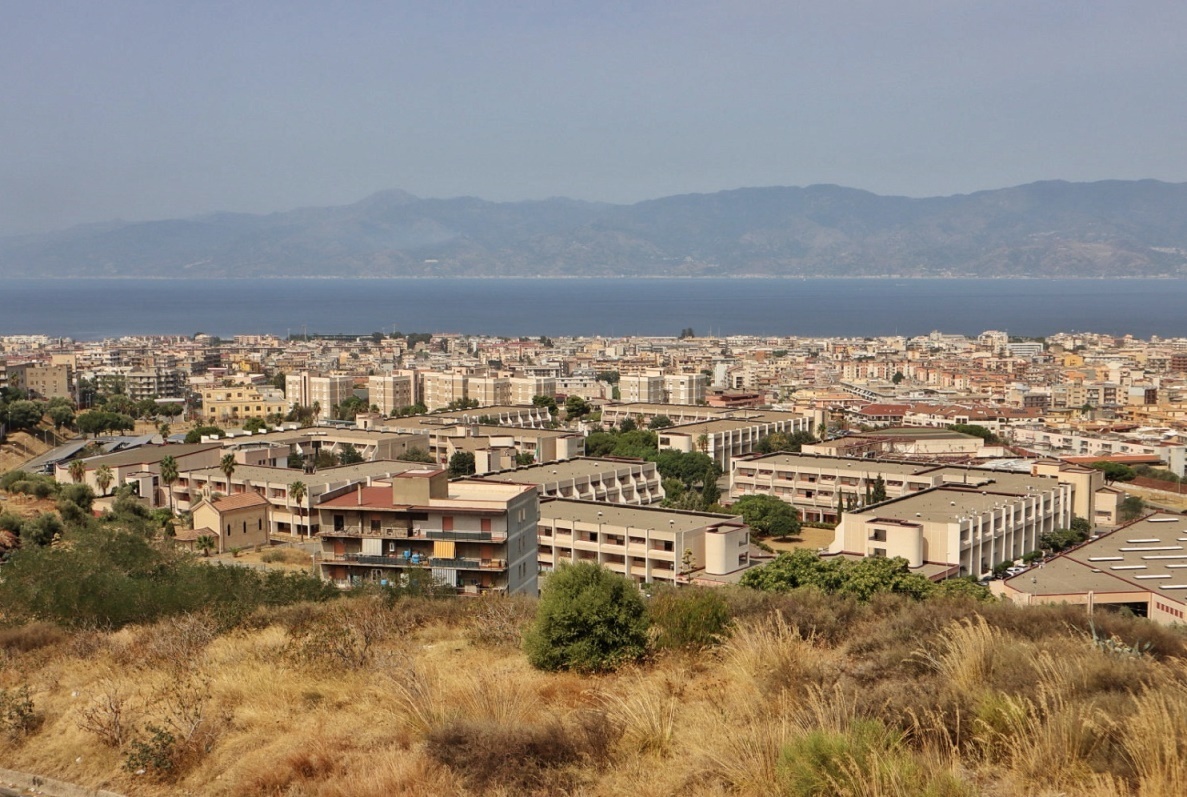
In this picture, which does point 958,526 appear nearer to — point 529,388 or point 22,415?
point 22,415

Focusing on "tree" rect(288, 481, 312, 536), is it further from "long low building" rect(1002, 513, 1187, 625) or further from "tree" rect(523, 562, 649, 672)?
"tree" rect(523, 562, 649, 672)

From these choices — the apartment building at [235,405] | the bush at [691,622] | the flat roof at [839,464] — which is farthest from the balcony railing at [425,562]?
the apartment building at [235,405]

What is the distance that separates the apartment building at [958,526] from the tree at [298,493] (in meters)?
12.0

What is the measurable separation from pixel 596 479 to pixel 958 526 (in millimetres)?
9782

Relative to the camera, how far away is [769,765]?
4262mm

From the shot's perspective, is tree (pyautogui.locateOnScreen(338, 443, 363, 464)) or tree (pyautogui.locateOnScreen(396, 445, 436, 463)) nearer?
tree (pyautogui.locateOnScreen(338, 443, 363, 464))

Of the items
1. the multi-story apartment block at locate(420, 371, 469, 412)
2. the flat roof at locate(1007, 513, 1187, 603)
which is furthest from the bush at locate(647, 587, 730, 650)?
the multi-story apartment block at locate(420, 371, 469, 412)

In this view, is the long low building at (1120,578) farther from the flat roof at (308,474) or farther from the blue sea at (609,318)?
the blue sea at (609,318)

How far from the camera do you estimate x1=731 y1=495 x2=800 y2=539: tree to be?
27781 millimetres

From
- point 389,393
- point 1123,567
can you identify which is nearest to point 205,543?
point 1123,567

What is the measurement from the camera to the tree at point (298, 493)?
25.5 metres

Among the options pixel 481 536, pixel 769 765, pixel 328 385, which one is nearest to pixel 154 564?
pixel 481 536

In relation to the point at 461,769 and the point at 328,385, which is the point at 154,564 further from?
the point at 328,385

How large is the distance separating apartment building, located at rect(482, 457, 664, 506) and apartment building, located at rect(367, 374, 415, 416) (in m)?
28.0
